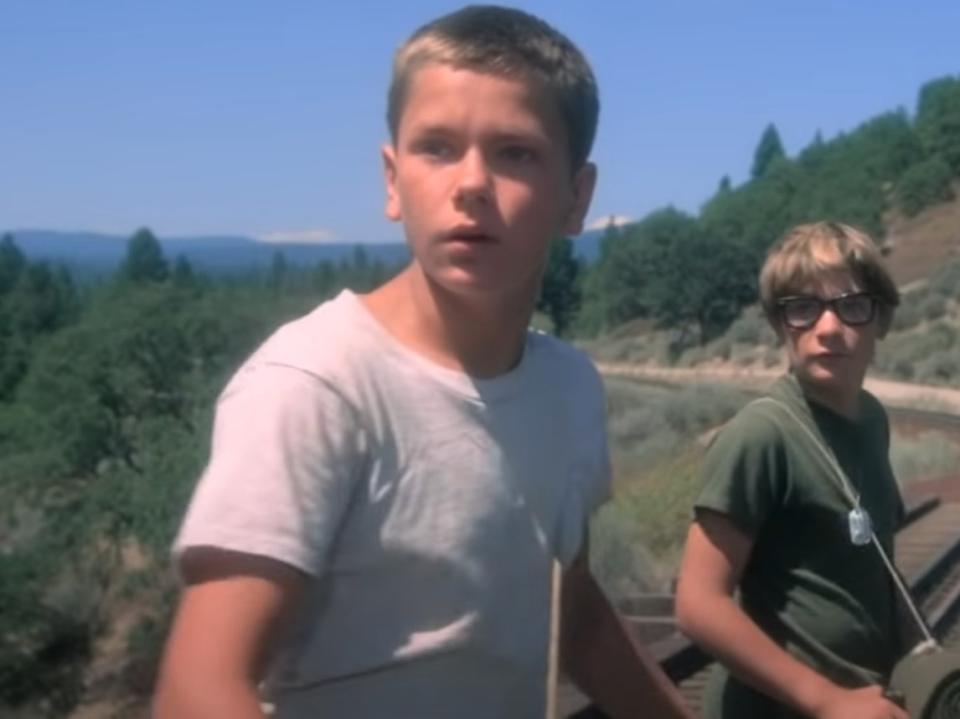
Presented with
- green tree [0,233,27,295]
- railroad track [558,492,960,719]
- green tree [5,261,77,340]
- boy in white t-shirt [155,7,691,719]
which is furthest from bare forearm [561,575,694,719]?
green tree [0,233,27,295]

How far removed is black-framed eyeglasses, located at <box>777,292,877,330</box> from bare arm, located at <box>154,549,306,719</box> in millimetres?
1876

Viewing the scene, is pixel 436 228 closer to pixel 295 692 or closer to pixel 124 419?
pixel 295 692

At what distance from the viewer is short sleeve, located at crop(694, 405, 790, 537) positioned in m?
3.71

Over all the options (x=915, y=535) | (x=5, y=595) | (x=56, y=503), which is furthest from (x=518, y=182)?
(x=56, y=503)

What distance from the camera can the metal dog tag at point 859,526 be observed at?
147 inches

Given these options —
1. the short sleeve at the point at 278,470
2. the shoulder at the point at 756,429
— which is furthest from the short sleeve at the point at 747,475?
the short sleeve at the point at 278,470

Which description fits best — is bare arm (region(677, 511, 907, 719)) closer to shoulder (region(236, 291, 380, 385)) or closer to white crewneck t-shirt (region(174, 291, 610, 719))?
white crewneck t-shirt (region(174, 291, 610, 719))

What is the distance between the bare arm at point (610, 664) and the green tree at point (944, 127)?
365ft

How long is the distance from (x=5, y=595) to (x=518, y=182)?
24364 millimetres

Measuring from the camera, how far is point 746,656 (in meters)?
3.61

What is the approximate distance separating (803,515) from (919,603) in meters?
3.47

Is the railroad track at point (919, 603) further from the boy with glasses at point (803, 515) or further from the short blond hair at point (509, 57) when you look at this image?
the short blond hair at point (509, 57)

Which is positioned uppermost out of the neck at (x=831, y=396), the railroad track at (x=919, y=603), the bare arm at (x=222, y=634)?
the neck at (x=831, y=396)

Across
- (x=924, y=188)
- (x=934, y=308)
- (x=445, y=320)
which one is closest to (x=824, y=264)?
(x=445, y=320)
